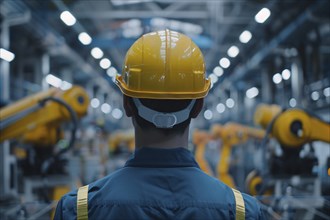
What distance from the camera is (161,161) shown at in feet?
4.80

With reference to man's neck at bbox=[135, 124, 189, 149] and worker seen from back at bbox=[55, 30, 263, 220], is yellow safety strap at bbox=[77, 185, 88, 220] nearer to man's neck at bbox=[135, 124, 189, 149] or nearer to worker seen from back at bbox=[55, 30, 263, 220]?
worker seen from back at bbox=[55, 30, 263, 220]

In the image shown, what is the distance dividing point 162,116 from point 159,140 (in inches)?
3.7

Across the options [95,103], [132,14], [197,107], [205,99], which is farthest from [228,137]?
[197,107]

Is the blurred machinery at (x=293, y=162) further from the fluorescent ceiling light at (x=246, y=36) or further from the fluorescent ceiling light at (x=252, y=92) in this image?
the fluorescent ceiling light at (x=252, y=92)

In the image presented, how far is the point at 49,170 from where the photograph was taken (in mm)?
6484

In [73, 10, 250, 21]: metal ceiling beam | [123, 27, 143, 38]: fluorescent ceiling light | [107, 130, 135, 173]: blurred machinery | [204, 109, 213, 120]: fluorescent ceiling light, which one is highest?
[73, 10, 250, 21]: metal ceiling beam

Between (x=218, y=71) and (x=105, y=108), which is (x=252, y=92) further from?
(x=105, y=108)

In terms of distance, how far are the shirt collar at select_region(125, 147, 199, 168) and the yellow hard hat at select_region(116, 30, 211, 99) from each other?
0.63ft

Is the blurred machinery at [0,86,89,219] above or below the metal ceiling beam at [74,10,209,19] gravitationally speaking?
below

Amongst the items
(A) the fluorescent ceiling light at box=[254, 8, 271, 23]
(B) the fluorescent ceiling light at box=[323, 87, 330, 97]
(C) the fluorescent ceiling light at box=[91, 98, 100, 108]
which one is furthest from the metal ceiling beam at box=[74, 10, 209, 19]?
(C) the fluorescent ceiling light at box=[91, 98, 100, 108]

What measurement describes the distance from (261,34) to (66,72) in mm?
6575

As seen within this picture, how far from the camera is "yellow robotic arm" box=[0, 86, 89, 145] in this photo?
499 centimetres

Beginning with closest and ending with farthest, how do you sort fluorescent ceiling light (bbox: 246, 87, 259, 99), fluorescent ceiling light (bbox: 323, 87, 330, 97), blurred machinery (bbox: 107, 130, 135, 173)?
fluorescent ceiling light (bbox: 323, 87, 330, 97) → fluorescent ceiling light (bbox: 246, 87, 259, 99) → blurred machinery (bbox: 107, 130, 135, 173)

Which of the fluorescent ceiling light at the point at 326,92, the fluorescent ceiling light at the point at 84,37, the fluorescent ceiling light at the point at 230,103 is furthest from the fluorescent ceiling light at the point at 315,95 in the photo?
the fluorescent ceiling light at the point at 230,103
